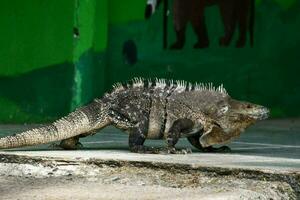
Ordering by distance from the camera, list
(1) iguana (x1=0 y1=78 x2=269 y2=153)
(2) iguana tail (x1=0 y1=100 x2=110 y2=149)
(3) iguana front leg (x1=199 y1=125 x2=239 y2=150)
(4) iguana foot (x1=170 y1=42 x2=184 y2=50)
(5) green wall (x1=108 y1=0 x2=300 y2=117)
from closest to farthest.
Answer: (2) iguana tail (x1=0 y1=100 x2=110 y2=149), (1) iguana (x1=0 y1=78 x2=269 y2=153), (3) iguana front leg (x1=199 y1=125 x2=239 y2=150), (5) green wall (x1=108 y1=0 x2=300 y2=117), (4) iguana foot (x1=170 y1=42 x2=184 y2=50)

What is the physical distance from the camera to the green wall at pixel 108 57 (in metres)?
12.2

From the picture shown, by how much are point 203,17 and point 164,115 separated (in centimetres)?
616

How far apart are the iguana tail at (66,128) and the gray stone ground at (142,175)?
109 mm

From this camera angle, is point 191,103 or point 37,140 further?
point 191,103

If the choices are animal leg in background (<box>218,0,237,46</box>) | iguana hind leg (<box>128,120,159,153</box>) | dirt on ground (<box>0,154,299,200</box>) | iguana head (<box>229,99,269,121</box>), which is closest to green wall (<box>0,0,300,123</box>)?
animal leg in background (<box>218,0,237,46</box>)

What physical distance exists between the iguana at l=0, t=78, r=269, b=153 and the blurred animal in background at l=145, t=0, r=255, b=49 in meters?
5.41

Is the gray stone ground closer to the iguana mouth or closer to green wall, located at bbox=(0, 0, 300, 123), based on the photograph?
the iguana mouth

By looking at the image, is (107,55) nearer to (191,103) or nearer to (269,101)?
(269,101)

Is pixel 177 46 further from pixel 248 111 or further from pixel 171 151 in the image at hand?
pixel 171 151

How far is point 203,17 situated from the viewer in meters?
13.8

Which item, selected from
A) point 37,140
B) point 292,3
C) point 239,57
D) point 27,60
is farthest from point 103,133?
point 292,3

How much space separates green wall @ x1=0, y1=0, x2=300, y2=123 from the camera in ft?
40.0

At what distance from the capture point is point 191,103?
26.1ft

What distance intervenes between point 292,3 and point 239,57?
155 centimetres
